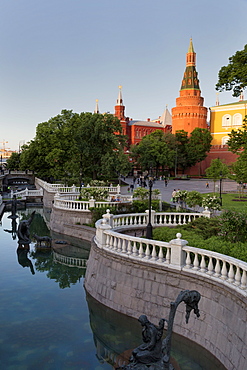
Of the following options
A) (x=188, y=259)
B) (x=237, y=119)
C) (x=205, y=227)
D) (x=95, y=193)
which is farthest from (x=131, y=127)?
(x=188, y=259)

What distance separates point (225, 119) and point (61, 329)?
7908 centimetres

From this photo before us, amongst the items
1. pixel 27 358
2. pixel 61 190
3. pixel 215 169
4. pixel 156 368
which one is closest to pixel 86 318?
pixel 27 358

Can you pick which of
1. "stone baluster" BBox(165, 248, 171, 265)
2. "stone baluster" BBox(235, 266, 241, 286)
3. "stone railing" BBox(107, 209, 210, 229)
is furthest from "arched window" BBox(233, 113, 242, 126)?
"stone baluster" BBox(235, 266, 241, 286)

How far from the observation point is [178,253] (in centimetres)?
897

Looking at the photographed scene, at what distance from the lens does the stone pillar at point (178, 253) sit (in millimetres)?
8891

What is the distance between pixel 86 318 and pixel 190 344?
3737mm

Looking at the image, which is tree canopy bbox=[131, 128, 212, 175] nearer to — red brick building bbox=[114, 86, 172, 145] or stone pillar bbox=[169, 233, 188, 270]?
red brick building bbox=[114, 86, 172, 145]

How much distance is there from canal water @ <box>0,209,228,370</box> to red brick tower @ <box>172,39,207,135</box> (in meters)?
70.3

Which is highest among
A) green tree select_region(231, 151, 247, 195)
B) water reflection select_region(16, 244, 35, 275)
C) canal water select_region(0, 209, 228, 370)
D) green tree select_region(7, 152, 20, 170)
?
green tree select_region(7, 152, 20, 170)

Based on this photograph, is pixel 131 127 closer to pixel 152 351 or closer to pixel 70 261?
→ pixel 70 261

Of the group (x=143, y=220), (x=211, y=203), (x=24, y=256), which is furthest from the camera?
(x=211, y=203)

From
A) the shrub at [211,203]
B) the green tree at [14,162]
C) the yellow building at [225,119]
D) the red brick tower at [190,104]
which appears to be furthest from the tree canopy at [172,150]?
the shrub at [211,203]

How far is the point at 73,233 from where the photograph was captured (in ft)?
70.3

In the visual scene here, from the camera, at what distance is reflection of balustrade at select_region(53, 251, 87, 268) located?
55.6 feet
